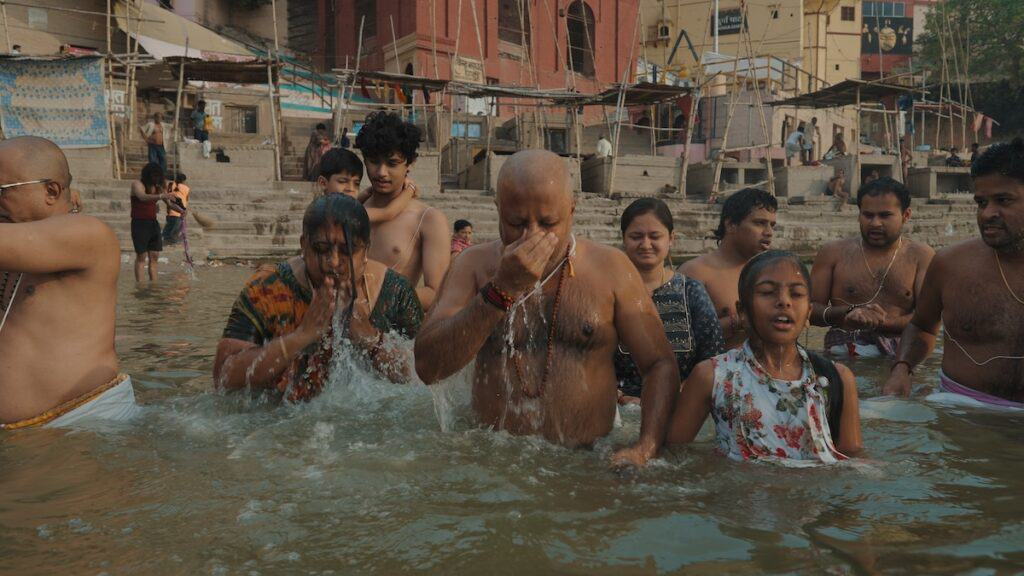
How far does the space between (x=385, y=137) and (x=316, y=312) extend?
1.87 meters

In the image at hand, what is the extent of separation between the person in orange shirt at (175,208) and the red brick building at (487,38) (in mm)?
12449

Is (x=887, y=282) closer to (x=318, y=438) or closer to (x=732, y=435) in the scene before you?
(x=732, y=435)

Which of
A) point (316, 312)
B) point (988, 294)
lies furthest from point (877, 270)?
point (316, 312)

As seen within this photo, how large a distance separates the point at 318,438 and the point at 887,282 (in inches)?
Result: 181

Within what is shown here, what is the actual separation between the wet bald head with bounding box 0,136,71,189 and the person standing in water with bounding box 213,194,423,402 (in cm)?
101

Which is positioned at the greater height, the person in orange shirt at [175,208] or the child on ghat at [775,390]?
the person in orange shirt at [175,208]

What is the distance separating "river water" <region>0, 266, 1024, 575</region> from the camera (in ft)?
8.64

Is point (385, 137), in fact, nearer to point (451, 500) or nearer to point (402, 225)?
point (402, 225)

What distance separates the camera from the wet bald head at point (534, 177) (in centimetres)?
296

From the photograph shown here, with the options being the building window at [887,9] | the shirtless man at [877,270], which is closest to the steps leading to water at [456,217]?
the shirtless man at [877,270]

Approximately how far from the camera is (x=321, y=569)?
254 centimetres

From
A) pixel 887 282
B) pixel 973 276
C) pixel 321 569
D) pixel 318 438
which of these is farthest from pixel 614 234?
pixel 321 569

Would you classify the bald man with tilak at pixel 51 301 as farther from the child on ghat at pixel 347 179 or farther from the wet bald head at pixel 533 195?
the wet bald head at pixel 533 195

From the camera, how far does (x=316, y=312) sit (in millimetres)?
3695
